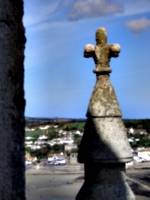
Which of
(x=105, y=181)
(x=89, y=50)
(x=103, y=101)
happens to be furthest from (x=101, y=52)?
(x=105, y=181)

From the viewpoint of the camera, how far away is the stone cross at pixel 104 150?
173 inches

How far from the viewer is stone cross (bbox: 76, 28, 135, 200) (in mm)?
4395

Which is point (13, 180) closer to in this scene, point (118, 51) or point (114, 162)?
point (114, 162)

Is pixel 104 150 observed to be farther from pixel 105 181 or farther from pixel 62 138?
pixel 62 138

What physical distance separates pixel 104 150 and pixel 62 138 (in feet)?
61.7

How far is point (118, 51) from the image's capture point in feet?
16.2

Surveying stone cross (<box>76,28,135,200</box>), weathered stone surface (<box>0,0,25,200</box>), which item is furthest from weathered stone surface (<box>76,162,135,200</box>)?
weathered stone surface (<box>0,0,25,200</box>)

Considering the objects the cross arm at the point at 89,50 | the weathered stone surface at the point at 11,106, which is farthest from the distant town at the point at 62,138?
the weathered stone surface at the point at 11,106

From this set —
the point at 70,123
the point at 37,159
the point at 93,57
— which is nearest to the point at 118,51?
the point at 93,57

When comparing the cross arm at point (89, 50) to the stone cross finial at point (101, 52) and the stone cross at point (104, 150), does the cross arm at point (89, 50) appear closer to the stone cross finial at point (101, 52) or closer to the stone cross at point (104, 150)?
the stone cross finial at point (101, 52)

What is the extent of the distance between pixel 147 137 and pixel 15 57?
52.2 ft

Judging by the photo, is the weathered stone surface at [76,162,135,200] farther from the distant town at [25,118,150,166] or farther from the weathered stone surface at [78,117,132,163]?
the distant town at [25,118,150,166]

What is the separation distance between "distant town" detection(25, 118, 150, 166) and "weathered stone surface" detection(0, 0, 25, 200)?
461 inches

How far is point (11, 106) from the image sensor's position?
192 cm
